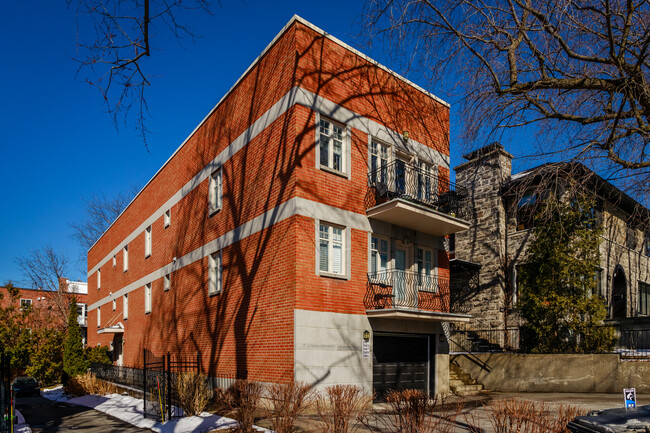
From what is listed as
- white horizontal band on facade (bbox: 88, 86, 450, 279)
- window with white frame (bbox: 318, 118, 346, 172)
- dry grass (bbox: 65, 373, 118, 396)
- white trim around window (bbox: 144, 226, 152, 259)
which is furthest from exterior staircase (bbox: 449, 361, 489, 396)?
white trim around window (bbox: 144, 226, 152, 259)

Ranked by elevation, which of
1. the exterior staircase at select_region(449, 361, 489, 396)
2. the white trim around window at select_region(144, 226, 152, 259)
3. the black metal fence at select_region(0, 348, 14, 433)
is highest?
the white trim around window at select_region(144, 226, 152, 259)

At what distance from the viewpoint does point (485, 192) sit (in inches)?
950

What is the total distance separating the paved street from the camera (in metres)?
13.5

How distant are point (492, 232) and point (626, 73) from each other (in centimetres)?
1572

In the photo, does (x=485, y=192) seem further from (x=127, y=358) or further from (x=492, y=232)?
(x=127, y=358)

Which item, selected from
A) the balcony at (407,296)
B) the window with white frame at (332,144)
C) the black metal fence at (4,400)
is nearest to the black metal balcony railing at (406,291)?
the balcony at (407,296)

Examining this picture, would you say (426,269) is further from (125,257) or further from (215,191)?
(125,257)

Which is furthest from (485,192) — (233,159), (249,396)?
(249,396)

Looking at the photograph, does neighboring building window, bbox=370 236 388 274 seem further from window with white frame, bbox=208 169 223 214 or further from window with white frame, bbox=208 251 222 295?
window with white frame, bbox=208 169 223 214

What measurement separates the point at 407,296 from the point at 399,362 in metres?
2.22

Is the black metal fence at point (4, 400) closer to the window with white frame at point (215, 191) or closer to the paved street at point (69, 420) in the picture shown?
the paved street at point (69, 420)

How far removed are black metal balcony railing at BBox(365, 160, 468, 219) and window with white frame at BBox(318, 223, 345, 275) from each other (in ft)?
5.20

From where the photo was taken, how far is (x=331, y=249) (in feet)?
48.4

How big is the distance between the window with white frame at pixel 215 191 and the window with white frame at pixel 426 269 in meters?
7.70
